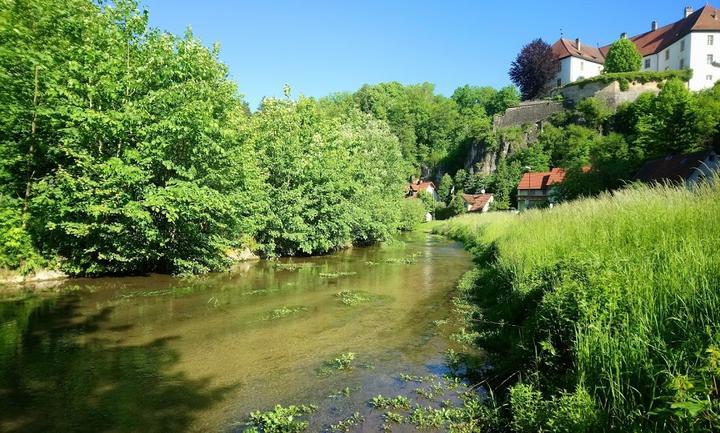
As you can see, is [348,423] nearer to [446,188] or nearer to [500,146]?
[500,146]

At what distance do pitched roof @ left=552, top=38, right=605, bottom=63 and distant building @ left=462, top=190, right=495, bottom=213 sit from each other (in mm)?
31201

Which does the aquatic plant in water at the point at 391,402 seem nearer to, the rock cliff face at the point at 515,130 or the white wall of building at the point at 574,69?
the rock cliff face at the point at 515,130

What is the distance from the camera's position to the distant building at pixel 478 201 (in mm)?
74750

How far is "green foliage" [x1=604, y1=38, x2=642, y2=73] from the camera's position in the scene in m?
73.2

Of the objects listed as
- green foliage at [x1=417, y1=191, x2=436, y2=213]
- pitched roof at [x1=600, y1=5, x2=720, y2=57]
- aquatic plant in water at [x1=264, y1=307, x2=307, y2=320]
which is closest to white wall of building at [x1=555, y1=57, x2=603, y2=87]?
pitched roof at [x1=600, y1=5, x2=720, y2=57]

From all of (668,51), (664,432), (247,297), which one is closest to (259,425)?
(664,432)

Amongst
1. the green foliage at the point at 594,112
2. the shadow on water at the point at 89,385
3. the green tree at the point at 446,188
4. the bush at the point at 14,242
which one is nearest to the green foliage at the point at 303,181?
the bush at the point at 14,242

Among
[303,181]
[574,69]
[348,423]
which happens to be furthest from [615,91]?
[348,423]

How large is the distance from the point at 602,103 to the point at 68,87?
7333 centimetres

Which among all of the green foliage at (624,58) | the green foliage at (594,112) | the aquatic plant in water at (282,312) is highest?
the green foliage at (624,58)

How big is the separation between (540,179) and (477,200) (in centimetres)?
1381

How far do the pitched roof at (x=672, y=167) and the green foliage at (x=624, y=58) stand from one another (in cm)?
4202

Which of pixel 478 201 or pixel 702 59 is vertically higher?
pixel 702 59

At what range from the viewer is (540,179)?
65.4 m
